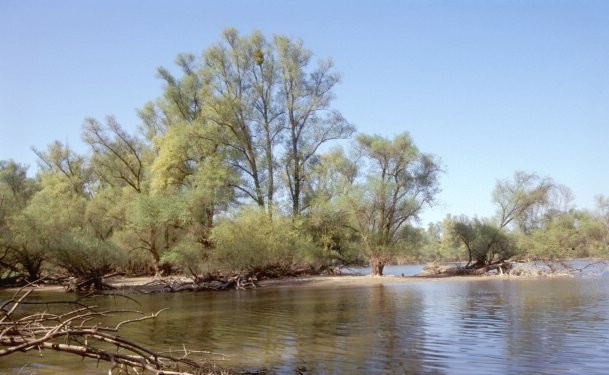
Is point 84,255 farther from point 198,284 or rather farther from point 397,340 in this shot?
point 397,340

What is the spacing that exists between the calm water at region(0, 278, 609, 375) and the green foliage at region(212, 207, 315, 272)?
10020 millimetres

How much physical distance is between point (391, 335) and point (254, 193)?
94.7 feet

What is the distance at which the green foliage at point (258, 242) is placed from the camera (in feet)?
111

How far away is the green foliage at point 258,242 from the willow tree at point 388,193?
5.66m

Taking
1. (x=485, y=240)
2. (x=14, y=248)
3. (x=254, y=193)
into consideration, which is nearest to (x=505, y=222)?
(x=485, y=240)

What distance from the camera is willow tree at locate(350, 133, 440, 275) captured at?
41500 mm

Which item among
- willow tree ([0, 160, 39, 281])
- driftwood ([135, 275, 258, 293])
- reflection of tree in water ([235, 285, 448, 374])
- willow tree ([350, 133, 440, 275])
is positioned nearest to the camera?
reflection of tree in water ([235, 285, 448, 374])

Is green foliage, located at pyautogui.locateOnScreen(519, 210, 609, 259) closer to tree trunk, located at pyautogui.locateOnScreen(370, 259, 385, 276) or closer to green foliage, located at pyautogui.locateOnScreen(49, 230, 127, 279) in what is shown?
tree trunk, located at pyautogui.locateOnScreen(370, 259, 385, 276)

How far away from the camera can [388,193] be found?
4159 cm

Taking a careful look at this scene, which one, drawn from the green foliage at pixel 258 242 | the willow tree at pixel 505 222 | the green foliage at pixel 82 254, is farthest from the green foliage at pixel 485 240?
the green foliage at pixel 82 254

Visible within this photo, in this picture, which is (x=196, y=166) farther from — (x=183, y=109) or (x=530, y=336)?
(x=530, y=336)

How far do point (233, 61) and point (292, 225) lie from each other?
1490cm

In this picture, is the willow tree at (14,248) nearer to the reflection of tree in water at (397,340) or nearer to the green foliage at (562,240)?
the reflection of tree in water at (397,340)

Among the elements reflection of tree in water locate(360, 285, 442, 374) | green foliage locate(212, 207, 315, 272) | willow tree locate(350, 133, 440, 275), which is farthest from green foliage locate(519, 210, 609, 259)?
reflection of tree in water locate(360, 285, 442, 374)
